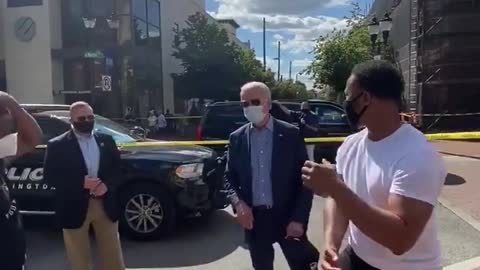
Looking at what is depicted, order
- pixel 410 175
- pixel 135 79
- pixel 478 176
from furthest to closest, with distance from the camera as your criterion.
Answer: pixel 135 79 < pixel 478 176 < pixel 410 175

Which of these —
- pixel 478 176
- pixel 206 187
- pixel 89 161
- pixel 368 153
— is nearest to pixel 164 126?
pixel 478 176

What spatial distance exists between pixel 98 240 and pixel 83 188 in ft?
1.61

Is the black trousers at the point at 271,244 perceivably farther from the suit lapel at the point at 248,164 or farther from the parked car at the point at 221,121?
the parked car at the point at 221,121

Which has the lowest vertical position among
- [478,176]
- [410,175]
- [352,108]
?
[478,176]

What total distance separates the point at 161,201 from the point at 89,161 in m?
1.94

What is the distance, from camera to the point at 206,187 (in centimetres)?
660

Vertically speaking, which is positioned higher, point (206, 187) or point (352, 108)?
point (352, 108)

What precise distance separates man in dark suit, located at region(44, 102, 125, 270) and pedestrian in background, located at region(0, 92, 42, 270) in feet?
5.47

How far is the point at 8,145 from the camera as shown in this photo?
269 centimetres

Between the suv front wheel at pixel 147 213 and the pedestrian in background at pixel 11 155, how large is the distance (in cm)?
363

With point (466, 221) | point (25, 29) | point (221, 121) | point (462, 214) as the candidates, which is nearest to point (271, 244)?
point (466, 221)

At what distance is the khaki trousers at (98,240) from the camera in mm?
4438

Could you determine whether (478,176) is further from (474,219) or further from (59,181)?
(59,181)

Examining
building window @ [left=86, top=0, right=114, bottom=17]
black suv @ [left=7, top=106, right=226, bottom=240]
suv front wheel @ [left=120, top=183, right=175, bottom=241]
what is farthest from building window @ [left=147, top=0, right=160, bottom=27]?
suv front wheel @ [left=120, top=183, right=175, bottom=241]
